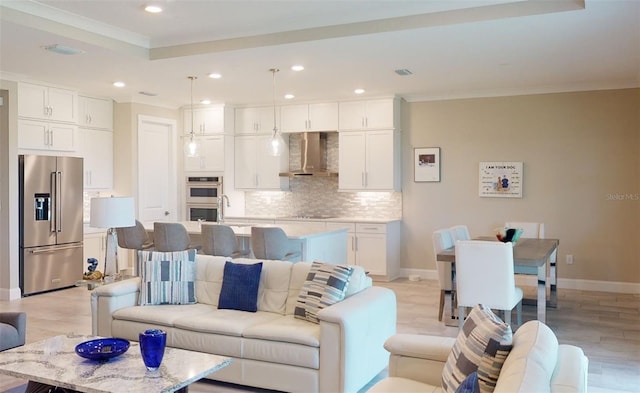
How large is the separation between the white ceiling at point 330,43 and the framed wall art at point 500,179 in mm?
1119

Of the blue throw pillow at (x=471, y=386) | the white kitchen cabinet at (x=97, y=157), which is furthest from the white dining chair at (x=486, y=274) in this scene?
the white kitchen cabinet at (x=97, y=157)

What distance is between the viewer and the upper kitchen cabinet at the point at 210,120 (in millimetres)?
9109

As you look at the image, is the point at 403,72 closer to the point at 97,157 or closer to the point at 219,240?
the point at 219,240

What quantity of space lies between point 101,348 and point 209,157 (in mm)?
6305

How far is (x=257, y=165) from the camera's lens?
9.13 m

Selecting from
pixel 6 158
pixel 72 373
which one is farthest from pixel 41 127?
pixel 72 373

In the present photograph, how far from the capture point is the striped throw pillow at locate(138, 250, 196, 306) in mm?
4414

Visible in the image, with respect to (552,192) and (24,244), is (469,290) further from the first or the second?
(24,244)

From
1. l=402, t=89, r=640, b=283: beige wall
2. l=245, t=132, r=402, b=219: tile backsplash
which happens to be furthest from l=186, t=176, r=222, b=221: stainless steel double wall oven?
l=402, t=89, r=640, b=283: beige wall

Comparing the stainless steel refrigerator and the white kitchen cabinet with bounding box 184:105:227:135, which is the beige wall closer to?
the white kitchen cabinet with bounding box 184:105:227:135

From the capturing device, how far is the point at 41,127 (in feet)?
23.9

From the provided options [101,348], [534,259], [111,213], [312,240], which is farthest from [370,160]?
[101,348]

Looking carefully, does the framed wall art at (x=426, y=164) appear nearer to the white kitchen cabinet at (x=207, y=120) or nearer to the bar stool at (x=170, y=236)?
the white kitchen cabinet at (x=207, y=120)

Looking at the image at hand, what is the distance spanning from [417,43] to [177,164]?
540cm
